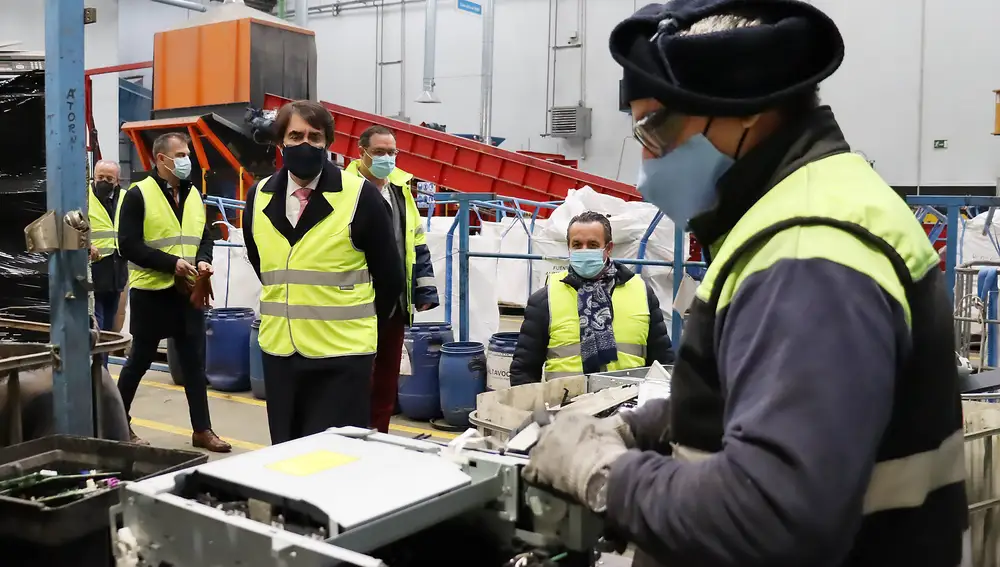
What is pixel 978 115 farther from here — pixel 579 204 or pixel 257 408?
pixel 257 408

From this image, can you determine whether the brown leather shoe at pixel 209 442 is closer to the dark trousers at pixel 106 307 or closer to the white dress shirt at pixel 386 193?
the white dress shirt at pixel 386 193

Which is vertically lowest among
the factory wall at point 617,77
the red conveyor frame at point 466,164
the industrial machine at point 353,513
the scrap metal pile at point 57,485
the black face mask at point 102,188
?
the scrap metal pile at point 57,485

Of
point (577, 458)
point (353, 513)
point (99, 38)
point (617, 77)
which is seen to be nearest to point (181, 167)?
point (353, 513)

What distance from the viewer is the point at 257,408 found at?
575 centimetres

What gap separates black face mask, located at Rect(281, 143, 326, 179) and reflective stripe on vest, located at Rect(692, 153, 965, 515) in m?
2.17

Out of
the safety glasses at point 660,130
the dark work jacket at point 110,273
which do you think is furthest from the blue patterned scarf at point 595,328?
the dark work jacket at point 110,273

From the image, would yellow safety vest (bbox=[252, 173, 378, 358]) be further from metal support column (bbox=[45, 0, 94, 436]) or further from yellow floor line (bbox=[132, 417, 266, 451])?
yellow floor line (bbox=[132, 417, 266, 451])

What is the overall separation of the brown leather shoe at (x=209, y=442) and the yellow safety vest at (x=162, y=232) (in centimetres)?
89

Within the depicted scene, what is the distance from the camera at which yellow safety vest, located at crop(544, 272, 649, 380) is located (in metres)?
3.38

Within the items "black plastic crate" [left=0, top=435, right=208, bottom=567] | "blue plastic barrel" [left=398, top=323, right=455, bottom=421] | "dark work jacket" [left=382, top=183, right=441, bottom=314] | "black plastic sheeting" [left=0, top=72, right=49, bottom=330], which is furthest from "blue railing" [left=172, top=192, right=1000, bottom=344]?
"black plastic sheeting" [left=0, top=72, right=49, bottom=330]

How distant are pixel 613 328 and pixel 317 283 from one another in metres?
1.22

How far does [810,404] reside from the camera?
859 millimetres

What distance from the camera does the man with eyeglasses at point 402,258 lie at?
396 cm

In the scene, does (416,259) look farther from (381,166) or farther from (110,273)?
(110,273)
